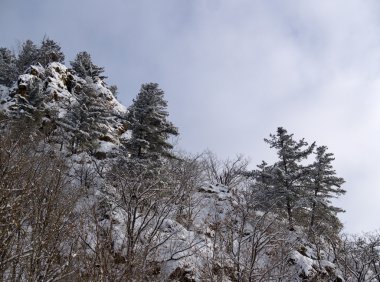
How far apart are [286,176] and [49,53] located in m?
38.5

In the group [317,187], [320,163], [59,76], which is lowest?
[317,187]

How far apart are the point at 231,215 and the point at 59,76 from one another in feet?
95.7

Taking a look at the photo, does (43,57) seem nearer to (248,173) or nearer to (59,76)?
(59,76)

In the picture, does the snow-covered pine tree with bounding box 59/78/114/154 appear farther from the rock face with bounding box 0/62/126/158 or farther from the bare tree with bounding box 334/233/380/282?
the bare tree with bounding box 334/233/380/282

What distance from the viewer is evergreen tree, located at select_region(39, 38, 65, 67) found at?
50.2 meters

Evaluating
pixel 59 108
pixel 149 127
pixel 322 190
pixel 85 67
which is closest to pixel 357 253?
pixel 322 190

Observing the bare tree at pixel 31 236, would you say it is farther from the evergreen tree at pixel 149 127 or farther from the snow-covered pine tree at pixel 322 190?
the snow-covered pine tree at pixel 322 190

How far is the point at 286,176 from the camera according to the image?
30.2m

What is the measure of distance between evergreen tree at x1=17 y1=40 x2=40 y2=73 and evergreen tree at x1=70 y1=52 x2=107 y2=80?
6.46 metres

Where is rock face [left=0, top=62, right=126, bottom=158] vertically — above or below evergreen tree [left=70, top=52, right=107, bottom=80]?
below

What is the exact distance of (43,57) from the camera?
50688 mm

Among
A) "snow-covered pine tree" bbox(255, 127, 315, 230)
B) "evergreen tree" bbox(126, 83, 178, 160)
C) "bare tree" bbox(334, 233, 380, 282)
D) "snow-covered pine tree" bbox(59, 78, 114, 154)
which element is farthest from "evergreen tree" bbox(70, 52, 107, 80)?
"bare tree" bbox(334, 233, 380, 282)

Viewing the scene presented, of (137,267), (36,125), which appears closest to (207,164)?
(36,125)

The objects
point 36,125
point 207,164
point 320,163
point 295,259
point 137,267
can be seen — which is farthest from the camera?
point 207,164
